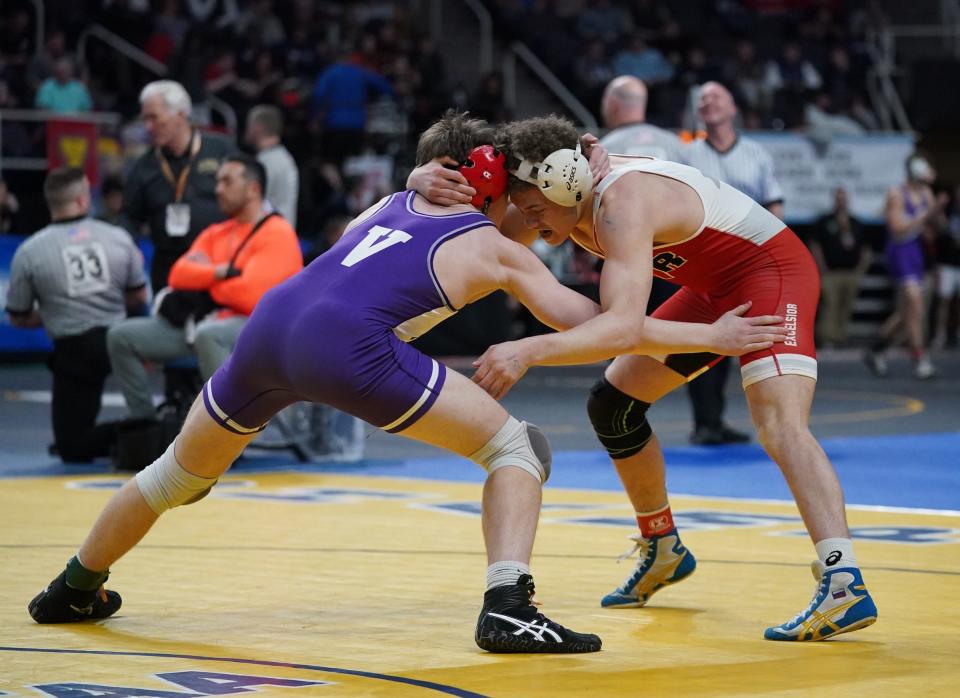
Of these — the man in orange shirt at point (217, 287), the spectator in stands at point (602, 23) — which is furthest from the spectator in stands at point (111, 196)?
the spectator in stands at point (602, 23)

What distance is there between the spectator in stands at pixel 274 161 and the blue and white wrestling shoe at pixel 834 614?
21.2 feet

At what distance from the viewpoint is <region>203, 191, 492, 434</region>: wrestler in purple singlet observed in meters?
4.43

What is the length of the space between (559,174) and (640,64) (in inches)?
682

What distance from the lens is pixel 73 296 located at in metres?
9.52

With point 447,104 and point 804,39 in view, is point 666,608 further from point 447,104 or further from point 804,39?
point 804,39

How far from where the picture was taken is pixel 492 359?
436cm

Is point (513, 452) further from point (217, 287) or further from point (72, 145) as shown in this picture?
point (72, 145)

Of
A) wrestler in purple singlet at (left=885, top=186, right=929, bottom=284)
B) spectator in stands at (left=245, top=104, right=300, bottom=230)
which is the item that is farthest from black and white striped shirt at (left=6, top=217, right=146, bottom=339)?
wrestler in purple singlet at (left=885, top=186, right=929, bottom=284)

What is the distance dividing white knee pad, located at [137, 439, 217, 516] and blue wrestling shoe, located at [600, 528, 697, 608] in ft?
4.34

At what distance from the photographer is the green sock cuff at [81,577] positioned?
482 centimetres

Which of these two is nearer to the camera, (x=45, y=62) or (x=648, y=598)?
(x=648, y=598)

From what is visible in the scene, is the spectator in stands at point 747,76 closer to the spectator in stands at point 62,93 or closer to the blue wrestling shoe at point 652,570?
the spectator in stands at point 62,93

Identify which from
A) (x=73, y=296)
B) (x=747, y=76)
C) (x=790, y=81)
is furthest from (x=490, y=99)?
(x=73, y=296)

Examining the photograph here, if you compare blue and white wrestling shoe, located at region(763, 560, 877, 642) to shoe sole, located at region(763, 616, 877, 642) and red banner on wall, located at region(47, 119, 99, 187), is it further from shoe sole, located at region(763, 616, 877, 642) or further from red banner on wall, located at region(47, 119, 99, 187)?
red banner on wall, located at region(47, 119, 99, 187)
